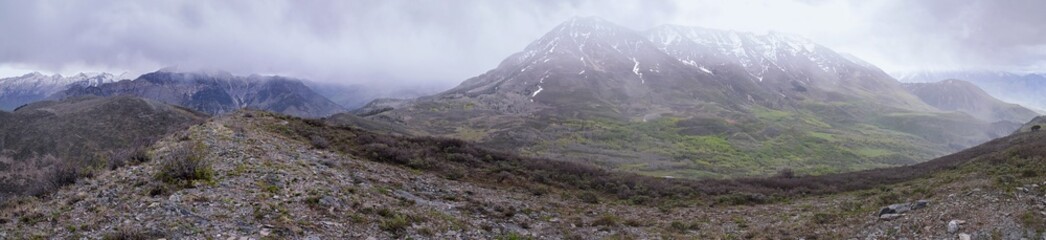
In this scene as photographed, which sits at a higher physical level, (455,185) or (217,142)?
(217,142)

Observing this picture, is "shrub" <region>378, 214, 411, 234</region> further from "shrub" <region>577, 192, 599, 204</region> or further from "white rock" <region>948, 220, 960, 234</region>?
"white rock" <region>948, 220, 960, 234</region>

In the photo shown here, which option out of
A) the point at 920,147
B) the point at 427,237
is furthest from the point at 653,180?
the point at 920,147

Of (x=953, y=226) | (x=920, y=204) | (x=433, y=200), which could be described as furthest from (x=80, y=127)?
(x=953, y=226)

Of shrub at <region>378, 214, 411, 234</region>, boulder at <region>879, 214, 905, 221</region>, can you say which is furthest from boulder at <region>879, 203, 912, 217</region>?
shrub at <region>378, 214, 411, 234</region>

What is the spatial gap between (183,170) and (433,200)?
8371mm

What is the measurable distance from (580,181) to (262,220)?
61.8ft

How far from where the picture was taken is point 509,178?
27.8 metres

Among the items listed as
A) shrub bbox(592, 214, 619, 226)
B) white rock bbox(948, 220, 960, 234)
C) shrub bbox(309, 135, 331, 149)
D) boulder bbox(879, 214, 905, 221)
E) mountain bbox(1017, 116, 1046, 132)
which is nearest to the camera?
white rock bbox(948, 220, 960, 234)

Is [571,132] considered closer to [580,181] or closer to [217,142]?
[580,181]

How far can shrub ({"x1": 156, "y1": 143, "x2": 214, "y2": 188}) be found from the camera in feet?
51.0

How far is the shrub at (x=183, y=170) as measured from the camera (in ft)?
51.0

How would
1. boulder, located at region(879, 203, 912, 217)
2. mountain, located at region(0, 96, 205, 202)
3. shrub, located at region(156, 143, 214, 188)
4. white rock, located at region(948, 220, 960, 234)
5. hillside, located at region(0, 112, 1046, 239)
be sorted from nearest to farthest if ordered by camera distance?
hillside, located at region(0, 112, 1046, 239) → white rock, located at region(948, 220, 960, 234) → shrub, located at region(156, 143, 214, 188) → boulder, located at region(879, 203, 912, 217) → mountain, located at region(0, 96, 205, 202)

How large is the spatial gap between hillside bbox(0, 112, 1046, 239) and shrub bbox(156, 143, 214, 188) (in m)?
0.08

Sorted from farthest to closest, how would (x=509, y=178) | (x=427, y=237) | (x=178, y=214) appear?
1. (x=509, y=178)
2. (x=427, y=237)
3. (x=178, y=214)
